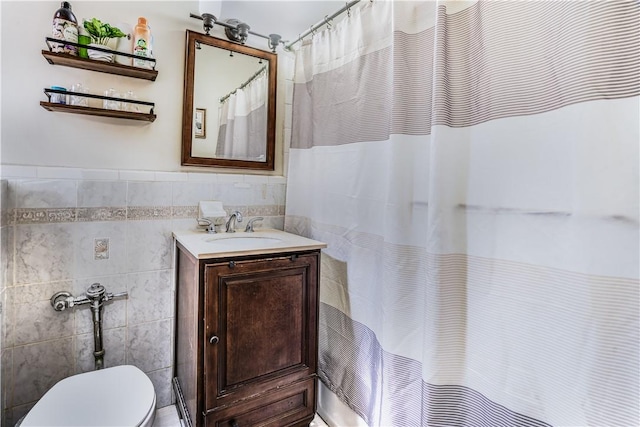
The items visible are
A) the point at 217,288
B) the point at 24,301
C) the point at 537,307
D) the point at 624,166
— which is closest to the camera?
the point at 624,166

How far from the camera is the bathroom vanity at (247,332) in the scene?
1.12 meters

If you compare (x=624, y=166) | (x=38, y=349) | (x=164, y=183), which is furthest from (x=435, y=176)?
(x=38, y=349)

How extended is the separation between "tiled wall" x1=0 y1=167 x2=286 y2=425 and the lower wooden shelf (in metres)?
0.26

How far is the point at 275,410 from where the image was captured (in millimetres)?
1309

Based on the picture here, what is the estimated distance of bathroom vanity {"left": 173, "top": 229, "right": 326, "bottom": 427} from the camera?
1124 millimetres

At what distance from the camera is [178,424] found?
145cm

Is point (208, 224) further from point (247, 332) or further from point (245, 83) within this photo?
point (245, 83)

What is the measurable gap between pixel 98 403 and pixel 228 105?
4.74 feet

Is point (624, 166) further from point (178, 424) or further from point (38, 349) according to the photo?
point (38, 349)

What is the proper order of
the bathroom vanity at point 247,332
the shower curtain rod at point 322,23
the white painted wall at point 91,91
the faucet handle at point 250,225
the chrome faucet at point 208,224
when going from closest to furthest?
the bathroom vanity at point 247,332 < the white painted wall at point 91,91 < the shower curtain rod at point 322,23 < the chrome faucet at point 208,224 < the faucet handle at point 250,225

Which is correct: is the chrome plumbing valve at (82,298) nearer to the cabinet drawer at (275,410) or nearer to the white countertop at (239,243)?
the white countertop at (239,243)

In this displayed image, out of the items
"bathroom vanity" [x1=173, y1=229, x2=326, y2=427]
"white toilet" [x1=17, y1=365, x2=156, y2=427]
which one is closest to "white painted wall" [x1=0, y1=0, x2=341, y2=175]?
"bathroom vanity" [x1=173, y1=229, x2=326, y2=427]

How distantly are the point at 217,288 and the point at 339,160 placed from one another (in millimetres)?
821


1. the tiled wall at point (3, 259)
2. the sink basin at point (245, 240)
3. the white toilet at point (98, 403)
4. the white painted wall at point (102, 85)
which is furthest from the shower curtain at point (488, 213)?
the tiled wall at point (3, 259)
